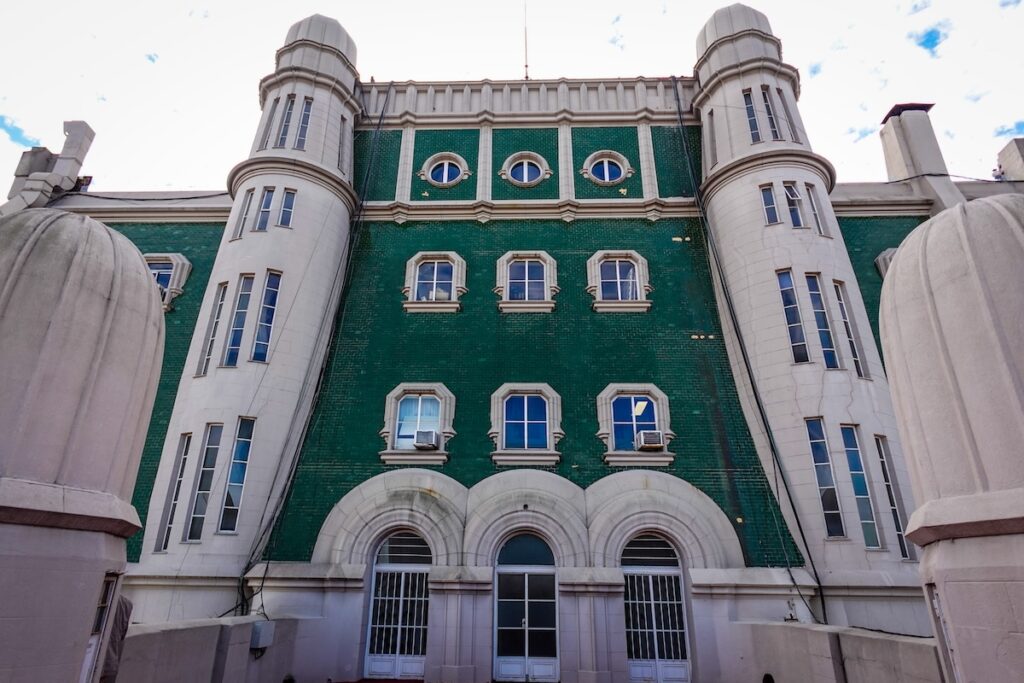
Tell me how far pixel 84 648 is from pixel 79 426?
249cm

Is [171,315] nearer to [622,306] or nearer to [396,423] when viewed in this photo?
[396,423]

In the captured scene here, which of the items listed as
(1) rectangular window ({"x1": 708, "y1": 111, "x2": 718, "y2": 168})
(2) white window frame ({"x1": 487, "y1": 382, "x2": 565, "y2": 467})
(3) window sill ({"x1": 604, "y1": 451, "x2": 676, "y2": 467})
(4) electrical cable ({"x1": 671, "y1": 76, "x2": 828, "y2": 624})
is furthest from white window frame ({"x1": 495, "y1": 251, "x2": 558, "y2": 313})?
(1) rectangular window ({"x1": 708, "y1": 111, "x2": 718, "y2": 168})

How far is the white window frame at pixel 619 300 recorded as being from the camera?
1944 cm

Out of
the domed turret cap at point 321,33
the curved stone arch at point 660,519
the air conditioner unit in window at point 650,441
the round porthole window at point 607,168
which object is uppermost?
the domed turret cap at point 321,33

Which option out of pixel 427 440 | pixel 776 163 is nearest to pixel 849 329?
pixel 776 163

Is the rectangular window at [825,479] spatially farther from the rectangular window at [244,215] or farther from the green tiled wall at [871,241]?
the rectangular window at [244,215]

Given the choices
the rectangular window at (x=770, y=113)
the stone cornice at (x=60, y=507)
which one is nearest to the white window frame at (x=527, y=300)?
the rectangular window at (x=770, y=113)

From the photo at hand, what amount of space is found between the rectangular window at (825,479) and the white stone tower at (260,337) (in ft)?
47.7

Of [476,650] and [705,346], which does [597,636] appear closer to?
[476,650]

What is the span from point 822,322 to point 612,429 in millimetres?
7078

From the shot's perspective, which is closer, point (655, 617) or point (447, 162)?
point (655, 617)

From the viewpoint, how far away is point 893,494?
15.9 meters

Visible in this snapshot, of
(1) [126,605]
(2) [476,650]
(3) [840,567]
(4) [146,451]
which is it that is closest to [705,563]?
(3) [840,567]

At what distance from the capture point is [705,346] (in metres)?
18.9
